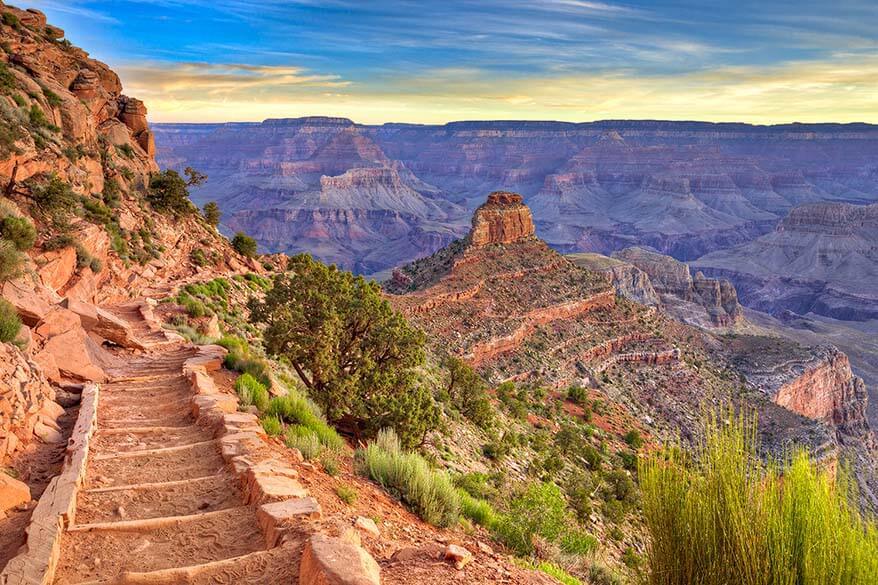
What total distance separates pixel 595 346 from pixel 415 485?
42.2 meters

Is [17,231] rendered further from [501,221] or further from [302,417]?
[501,221]

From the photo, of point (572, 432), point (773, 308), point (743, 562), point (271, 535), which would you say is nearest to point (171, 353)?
point (271, 535)

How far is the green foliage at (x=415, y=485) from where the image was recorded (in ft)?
29.2

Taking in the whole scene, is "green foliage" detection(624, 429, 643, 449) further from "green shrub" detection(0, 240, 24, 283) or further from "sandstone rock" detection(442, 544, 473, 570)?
"green shrub" detection(0, 240, 24, 283)

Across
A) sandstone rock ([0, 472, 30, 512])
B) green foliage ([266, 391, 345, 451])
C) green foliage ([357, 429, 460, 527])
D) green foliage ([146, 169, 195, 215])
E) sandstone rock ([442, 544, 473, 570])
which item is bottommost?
green foliage ([357, 429, 460, 527])

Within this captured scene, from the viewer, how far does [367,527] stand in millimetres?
6641

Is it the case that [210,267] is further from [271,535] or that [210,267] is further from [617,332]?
[617,332]

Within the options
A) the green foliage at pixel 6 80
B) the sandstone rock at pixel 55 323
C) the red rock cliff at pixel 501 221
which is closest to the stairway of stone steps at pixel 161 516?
the sandstone rock at pixel 55 323

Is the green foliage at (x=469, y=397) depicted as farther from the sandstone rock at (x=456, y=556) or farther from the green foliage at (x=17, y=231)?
the sandstone rock at (x=456, y=556)

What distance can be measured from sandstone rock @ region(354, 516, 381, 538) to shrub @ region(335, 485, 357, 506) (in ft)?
3.39

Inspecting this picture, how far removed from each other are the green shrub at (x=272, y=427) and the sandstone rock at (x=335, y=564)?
4.68m

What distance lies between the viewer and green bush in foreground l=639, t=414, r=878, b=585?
4.40 metres

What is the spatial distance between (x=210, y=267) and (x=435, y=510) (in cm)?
2399

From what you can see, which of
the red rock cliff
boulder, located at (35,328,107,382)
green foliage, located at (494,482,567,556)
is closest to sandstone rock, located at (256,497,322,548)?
green foliage, located at (494,482,567,556)
